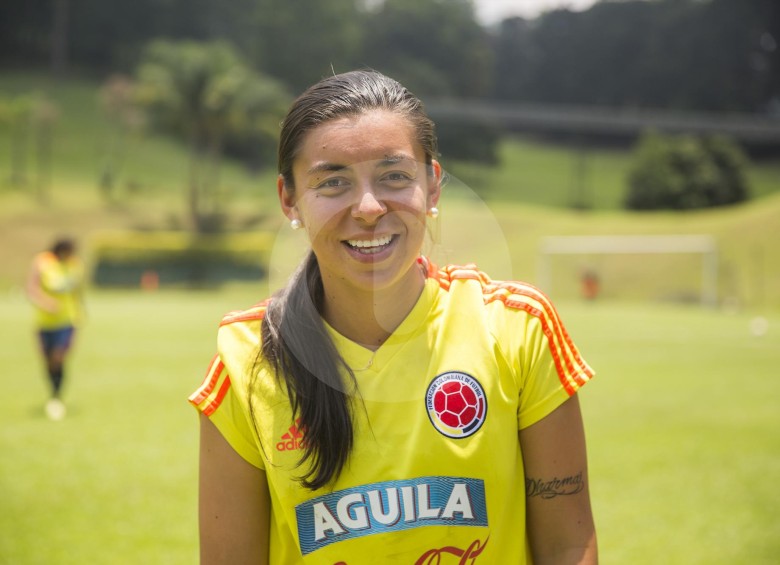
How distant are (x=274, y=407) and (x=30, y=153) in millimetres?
69559

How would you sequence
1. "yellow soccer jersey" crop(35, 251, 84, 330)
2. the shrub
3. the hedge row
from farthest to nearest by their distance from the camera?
1. the shrub
2. the hedge row
3. "yellow soccer jersey" crop(35, 251, 84, 330)

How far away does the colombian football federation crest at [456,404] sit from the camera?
6.90ft

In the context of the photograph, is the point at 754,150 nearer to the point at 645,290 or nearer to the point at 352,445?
the point at 645,290

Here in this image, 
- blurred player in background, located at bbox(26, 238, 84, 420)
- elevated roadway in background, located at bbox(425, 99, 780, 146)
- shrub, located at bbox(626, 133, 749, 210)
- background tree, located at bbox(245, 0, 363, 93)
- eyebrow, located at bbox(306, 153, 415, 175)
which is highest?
background tree, located at bbox(245, 0, 363, 93)

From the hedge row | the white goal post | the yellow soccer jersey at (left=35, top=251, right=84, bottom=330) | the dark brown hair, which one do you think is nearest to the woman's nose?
the dark brown hair

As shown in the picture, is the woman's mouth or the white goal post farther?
the white goal post

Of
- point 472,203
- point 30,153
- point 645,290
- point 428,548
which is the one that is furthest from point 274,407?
point 30,153

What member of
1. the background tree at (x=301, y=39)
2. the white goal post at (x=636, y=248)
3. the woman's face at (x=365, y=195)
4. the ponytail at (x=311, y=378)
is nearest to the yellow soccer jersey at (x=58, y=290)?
the ponytail at (x=311, y=378)

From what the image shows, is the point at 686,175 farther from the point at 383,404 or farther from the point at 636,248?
the point at 383,404

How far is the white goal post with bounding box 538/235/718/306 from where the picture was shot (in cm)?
4032

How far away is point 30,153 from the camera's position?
2606 inches

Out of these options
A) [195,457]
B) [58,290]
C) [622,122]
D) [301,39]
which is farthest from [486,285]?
[301,39]

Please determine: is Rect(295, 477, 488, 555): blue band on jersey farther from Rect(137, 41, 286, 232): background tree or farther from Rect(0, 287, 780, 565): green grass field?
Rect(137, 41, 286, 232): background tree

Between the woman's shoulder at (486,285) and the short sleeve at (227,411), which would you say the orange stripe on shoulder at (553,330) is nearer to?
the woman's shoulder at (486,285)
